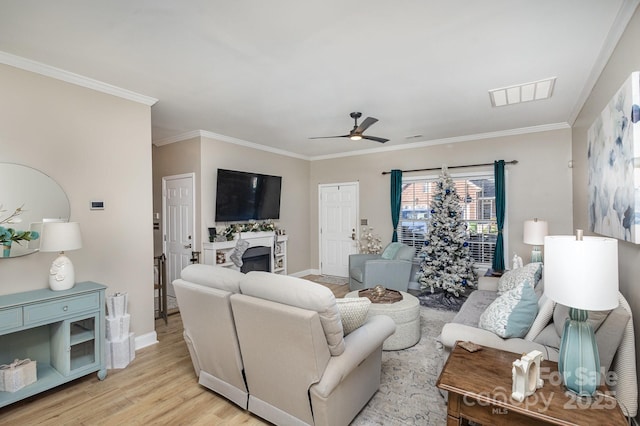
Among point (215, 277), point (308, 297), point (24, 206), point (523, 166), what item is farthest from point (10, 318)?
point (523, 166)


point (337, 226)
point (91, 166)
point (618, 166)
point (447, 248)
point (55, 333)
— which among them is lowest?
point (55, 333)

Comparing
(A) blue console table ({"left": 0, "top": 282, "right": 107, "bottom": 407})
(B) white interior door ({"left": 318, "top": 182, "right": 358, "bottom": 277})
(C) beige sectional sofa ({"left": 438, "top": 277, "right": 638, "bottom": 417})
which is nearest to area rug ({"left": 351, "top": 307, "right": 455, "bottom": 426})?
(C) beige sectional sofa ({"left": 438, "top": 277, "right": 638, "bottom": 417})

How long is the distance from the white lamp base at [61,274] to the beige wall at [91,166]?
19 cm

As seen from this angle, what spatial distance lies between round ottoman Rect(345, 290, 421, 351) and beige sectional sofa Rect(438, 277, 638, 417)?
2.25 feet

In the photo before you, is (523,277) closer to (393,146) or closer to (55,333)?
(393,146)

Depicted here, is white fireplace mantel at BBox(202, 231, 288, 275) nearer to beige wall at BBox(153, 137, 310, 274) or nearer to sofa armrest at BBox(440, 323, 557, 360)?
beige wall at BBox(153, 137, 310, 274)

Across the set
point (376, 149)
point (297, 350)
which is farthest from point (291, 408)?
point (376, 149)

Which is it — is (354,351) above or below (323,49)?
below

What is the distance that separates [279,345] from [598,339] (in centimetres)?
181

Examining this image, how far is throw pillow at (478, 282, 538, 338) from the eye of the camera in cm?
210

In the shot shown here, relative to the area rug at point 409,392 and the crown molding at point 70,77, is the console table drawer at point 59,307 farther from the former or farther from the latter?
the area rug at point 409,392

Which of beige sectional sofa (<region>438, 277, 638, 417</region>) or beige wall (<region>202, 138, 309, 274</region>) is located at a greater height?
beige wall (<region>202, 138, 309, 274</region>)

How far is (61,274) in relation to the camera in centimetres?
265

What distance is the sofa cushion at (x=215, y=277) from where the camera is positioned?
87.0 inches
